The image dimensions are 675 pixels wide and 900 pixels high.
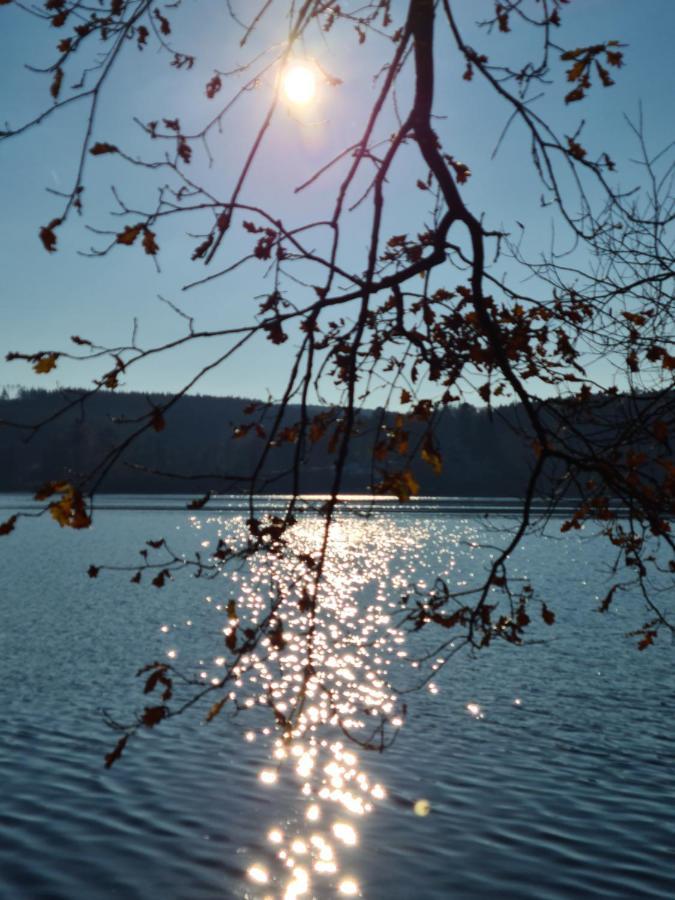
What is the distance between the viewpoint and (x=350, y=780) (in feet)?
48.0

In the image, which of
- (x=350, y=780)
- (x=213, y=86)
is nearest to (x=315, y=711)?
(x=350, y=780)

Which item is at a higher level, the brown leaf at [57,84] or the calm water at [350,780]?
the brown leaf at [57,84]

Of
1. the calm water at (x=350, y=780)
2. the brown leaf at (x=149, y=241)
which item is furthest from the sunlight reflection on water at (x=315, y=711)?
the brown leaf at (x=149, y=241)

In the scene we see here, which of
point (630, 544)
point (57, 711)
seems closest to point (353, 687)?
point (57, 711)

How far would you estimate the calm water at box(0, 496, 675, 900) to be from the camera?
10992 millimetres

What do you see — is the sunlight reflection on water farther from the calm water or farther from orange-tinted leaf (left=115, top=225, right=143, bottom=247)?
orange-tinted leaf (left=115, top=225, right=143, bottom=247)

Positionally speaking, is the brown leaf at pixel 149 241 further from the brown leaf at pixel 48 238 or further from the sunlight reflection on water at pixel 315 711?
the sunlight reflection on water at pixel 315 711

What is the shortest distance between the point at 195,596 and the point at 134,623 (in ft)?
24.6

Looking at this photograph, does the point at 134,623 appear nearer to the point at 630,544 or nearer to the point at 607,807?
the point at 607,807

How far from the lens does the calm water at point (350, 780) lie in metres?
11.0

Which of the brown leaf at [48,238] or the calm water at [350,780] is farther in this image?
the calm water at [350,780]

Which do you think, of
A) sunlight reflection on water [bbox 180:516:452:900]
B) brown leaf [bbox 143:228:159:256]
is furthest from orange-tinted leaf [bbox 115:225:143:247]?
sunlight reflection on water [bbox 180:516:452:900]

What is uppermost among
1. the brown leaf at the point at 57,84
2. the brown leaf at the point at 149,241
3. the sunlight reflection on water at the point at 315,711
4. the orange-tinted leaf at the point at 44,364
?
the brown leaf at the point at 57,84

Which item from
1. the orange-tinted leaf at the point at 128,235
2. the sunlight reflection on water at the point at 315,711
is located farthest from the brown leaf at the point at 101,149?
the sunlight reflection on water at the point at 315,711
